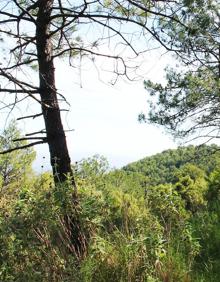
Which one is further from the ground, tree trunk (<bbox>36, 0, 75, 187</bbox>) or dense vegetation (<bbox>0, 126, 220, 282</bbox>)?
tree trunk (<bbox>36, 0, 75, 187</bbox>)

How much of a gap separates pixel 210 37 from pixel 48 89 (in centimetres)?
638

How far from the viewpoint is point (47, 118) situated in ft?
14.1

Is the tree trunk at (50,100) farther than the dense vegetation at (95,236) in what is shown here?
Yes

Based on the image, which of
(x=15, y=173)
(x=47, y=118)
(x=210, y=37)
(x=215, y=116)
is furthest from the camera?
(x=15, y=173)

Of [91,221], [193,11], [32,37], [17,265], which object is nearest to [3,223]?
[17,265]

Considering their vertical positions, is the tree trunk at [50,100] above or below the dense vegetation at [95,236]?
above

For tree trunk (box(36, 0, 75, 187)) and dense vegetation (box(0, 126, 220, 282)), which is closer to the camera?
dense vegetation (box(0, 126, 220, 282))

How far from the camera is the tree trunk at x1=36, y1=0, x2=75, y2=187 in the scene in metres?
4.18

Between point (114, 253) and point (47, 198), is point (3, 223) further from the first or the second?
point (114, 253)

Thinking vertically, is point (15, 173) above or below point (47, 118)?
above

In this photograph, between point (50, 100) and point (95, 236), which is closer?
point (95, 236)

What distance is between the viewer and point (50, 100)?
13.2 ft

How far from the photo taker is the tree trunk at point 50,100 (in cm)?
418

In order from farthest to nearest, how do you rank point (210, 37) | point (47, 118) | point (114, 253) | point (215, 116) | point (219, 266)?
1. point (215, 116)
2. point (210, 37)
3. point (219, 266)
4. point (47, 118)
5. point (114, 253)
